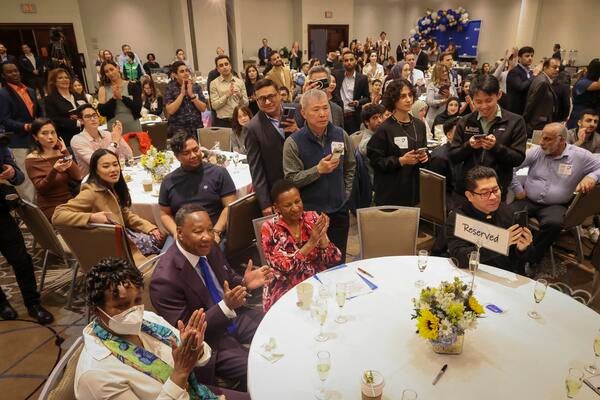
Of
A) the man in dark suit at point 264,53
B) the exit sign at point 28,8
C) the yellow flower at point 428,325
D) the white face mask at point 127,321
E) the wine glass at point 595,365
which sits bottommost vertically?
the wine glass at point 595,365

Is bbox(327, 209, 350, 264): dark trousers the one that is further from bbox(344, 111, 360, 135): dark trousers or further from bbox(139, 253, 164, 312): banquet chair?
bbox(344, 111, 360, 135): dark trousers

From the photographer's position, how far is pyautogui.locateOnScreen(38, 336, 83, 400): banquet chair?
1.43 metres

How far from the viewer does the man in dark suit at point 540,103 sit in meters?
5.91

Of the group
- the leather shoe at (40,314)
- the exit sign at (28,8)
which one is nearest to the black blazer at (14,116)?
the leather shoe at (40,314)

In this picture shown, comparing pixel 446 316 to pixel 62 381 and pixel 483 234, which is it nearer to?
pixel 483 234

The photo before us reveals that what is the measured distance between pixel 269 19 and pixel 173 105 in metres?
12.1

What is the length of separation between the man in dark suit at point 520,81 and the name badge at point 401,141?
162 inches

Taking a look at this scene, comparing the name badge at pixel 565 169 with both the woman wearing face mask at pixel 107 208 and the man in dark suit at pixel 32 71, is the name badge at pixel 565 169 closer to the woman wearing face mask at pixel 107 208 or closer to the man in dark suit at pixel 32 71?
the woman wearing face mask at pixel 107 208

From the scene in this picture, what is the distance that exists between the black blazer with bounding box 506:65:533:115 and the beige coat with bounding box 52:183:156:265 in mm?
5902

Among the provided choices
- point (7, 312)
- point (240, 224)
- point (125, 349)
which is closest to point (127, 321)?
point (125, 349)

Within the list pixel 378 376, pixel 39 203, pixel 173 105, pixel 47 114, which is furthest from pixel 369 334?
pixel 47 114

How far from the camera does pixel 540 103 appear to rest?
5992 millimetres

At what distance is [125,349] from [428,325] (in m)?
1.19

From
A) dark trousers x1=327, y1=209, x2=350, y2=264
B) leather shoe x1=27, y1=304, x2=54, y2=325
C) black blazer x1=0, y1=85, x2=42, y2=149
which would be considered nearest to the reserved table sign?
dark trousers x1=327, y1=209, x2=350, y2=264
